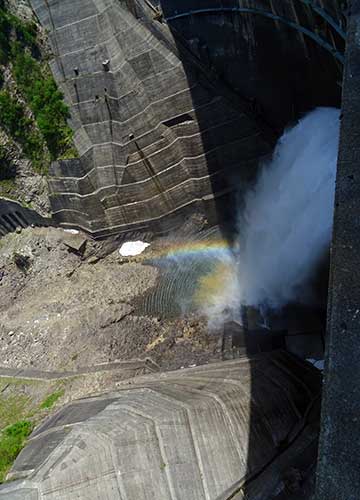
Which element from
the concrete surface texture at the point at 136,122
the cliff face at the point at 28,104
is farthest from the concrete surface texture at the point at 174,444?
the cliff face at the point at 28,104

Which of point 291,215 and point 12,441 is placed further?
point 291,215

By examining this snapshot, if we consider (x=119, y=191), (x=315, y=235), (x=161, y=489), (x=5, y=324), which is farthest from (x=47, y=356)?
(x=315, y=235)

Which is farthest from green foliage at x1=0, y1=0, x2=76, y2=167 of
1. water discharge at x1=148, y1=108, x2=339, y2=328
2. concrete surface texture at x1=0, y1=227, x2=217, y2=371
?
water discharge at x1=148, y1=108, x2=339, y2=328

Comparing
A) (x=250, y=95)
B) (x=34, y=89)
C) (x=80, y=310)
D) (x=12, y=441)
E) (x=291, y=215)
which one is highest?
(x=34, y=89)

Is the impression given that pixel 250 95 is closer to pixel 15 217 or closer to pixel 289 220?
pixel 289 220

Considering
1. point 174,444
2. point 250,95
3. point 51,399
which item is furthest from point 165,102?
point 174,444

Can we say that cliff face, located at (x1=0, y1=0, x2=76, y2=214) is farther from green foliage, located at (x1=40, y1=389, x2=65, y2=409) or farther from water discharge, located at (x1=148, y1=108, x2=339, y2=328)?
green foliage, located at (x1=40, y1=389, x2=65, y2=409)

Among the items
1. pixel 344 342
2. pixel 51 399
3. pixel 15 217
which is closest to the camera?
pixel 344 342
